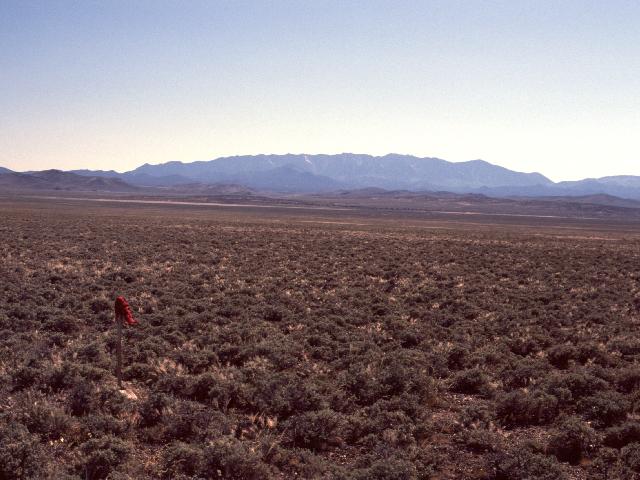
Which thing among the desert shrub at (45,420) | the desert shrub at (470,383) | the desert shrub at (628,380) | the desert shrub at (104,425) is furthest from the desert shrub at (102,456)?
the desert shrub at (628,380)

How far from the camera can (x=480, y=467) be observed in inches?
263

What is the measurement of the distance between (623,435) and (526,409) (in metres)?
1.46

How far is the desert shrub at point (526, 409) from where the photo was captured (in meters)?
8.21

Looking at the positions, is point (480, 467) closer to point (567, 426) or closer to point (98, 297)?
point (567, 426)

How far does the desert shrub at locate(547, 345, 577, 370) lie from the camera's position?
1137 centimetres

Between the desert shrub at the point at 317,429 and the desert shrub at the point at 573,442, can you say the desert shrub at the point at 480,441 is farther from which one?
the desert shrub at the point at 317,429

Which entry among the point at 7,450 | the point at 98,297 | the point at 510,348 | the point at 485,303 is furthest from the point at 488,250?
the point at 7,450

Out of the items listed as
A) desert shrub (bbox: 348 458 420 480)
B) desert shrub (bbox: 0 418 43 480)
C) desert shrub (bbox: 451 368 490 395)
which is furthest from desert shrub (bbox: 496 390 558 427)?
desert shrub (bbox: 0 418 43 480)

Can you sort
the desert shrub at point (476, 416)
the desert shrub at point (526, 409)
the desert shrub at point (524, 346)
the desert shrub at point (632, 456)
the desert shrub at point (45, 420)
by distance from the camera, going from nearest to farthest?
the desert shrub at point (632, 456), the desert shrub at point (45, 420), the desert shrub at point (476, 416), the desert shrub at point (526, 409), the desert shrub at point (524, 346)

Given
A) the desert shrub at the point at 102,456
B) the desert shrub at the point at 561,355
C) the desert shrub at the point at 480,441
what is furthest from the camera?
the desert shrub at the point at 561,355

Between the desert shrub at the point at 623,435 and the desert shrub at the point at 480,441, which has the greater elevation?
the desert shrub at the point at 623,435

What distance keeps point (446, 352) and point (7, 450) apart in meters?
8.76

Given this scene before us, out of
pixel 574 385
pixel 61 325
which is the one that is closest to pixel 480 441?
pixel 574 385

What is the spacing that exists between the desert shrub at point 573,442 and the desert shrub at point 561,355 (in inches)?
168
